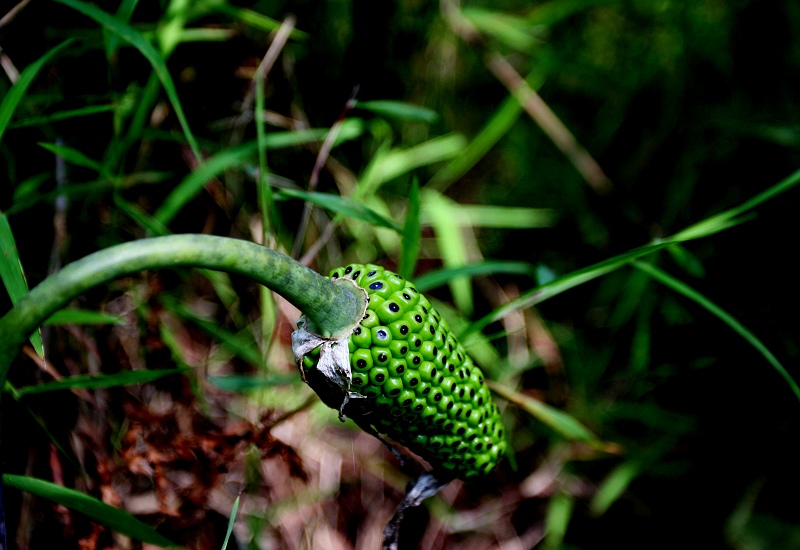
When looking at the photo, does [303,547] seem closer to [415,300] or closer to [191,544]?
[191,544]

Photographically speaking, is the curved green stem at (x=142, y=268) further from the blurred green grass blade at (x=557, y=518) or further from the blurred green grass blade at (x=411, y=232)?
the blurred green grass blade at (x=557, y=518)

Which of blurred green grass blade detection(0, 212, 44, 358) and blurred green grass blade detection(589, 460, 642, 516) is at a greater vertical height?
blurred green grass blade detection(0, 212, 44, 358)

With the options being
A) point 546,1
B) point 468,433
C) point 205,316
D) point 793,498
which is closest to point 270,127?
point 205,316

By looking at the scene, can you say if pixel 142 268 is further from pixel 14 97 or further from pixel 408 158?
pixel 408 158

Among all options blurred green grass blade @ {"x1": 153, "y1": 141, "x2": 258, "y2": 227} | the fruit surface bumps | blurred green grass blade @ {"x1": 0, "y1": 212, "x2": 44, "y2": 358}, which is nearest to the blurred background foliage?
blurred green grass blade @ {"x1": 153, "y1": 141, "x2": 258, "y2": 227}

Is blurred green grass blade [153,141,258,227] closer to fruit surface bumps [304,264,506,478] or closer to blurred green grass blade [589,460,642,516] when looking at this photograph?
fruit surface bumps [304,264,506,478]

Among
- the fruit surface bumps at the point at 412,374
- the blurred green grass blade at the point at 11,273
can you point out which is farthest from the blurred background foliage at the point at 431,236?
the fruit surface bumps at the point at 412,374

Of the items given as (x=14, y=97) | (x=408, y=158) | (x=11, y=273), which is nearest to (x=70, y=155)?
(x=14, y=97)
